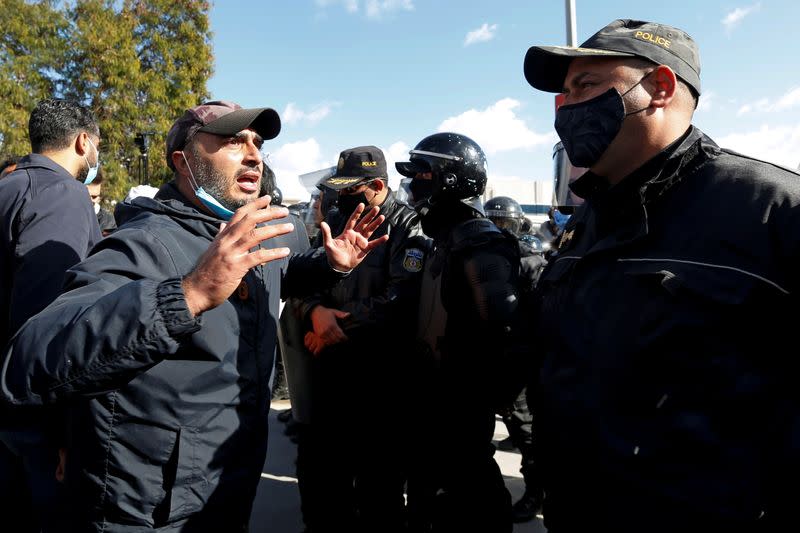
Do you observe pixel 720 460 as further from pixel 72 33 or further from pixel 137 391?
pixel 72 33

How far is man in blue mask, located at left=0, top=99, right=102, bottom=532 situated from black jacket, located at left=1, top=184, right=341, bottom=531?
623 millimetres

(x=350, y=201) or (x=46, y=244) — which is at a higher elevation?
(x=350, y=201)

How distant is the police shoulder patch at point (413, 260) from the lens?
3.28 m

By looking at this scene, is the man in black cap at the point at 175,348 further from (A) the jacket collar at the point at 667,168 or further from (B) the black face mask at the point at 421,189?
(B) the black face mask at the point at 421,189

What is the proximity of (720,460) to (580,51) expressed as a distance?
4.18ft

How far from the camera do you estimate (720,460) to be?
1.42 m

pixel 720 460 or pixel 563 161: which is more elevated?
pixel 563 161

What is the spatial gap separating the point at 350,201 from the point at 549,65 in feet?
6.53

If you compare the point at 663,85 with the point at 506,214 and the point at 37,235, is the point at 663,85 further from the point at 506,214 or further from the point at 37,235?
the point at 506,214

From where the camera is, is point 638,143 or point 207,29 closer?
point 638,143

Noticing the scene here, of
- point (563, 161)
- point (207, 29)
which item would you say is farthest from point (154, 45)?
point (563, 161)

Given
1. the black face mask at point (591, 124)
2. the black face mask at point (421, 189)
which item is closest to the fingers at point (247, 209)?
the black face mask at point (591, 124)

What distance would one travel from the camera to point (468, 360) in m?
2.85

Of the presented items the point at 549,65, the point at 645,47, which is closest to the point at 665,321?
the point at 645,47
